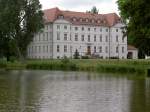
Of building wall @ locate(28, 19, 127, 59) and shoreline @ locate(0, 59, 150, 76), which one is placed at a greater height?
building wall @ locate(28, 19, 127, 59)

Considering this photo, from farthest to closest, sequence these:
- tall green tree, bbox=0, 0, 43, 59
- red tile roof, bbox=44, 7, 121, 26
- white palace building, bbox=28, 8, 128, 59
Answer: white palace building, bbox=28, 8, 128, 59, red tile roof, bbox=44, 7, 121, 26, tall green tree, bbox=0, 0, 43, 59

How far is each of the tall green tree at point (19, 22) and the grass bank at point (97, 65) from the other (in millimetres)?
4690

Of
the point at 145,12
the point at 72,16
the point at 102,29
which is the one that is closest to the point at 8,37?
the point at 72,16

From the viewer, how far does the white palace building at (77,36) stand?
403ft

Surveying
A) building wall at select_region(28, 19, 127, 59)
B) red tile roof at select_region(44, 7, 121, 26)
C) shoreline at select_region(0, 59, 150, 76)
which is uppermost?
red tile roof at select_region(44, 7, 121, 26)

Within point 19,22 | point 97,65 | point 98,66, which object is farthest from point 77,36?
point 98,66

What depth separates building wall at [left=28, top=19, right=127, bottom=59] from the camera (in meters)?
123

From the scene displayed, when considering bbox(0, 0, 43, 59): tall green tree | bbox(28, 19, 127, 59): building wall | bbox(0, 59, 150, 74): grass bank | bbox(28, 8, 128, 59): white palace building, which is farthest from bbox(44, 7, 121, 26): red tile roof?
bbox(0, 59, 150, 74): grass bank

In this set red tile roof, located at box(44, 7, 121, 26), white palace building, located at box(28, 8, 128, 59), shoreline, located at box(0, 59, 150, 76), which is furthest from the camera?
white palace building, located at box(28, 8, 128, 59)

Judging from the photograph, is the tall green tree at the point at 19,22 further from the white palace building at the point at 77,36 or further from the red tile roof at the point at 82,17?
the red tile roof at the point at 82,17

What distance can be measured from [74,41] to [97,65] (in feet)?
176

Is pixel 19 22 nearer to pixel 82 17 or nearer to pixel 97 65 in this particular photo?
pixel 97 65

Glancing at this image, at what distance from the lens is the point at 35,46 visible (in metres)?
131

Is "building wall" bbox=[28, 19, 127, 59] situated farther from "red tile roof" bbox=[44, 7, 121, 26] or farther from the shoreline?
the shoreline
